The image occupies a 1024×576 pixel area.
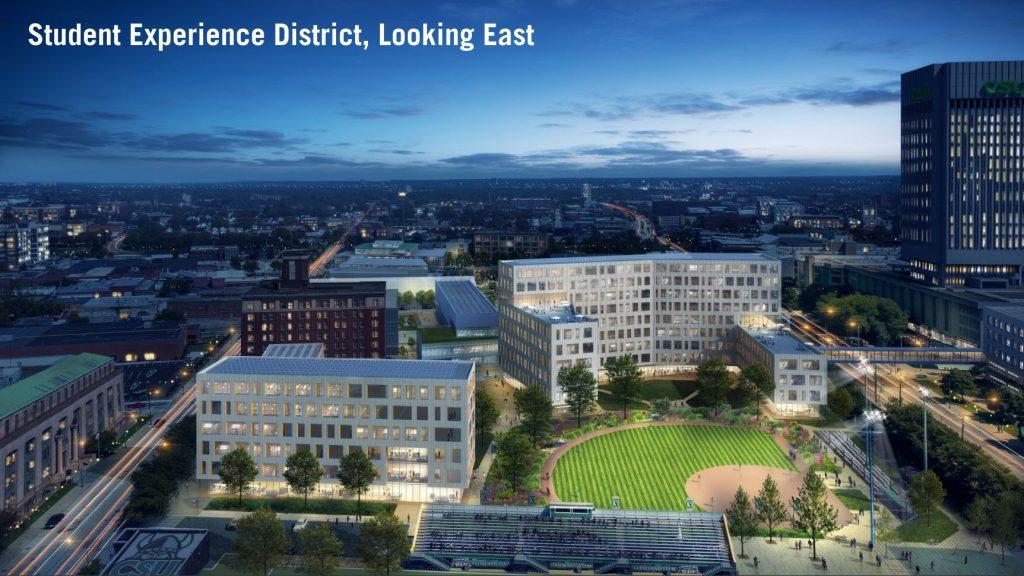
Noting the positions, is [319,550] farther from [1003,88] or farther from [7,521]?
[1003,88]

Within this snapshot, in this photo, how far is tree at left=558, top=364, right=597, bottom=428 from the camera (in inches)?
3593

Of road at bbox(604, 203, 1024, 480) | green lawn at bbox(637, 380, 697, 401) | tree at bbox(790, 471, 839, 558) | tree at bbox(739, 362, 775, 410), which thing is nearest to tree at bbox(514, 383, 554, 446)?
green lawn at bbox(637, 380, 697, 401)

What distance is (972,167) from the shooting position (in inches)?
5325

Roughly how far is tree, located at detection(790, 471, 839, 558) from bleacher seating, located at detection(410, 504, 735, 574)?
6476 millimetres

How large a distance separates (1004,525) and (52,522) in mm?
77988

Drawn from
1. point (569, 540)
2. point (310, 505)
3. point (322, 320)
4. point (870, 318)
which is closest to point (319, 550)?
point (310, 505)

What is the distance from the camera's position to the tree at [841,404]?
8950cm

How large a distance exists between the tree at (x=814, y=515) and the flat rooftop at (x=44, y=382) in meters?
69.6

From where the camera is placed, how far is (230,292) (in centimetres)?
17362

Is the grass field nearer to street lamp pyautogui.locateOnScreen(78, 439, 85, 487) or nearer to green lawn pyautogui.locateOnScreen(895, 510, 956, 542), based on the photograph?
green lawn pyautogui.locateOnScreen(895, 510, 956, 542)

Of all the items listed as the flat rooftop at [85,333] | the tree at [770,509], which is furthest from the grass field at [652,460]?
the flat rooftop at [85,333]

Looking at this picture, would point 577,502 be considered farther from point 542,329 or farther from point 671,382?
point 671,382

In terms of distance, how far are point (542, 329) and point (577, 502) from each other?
3641cm


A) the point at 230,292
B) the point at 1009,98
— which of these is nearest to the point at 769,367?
the point at 1009,98
